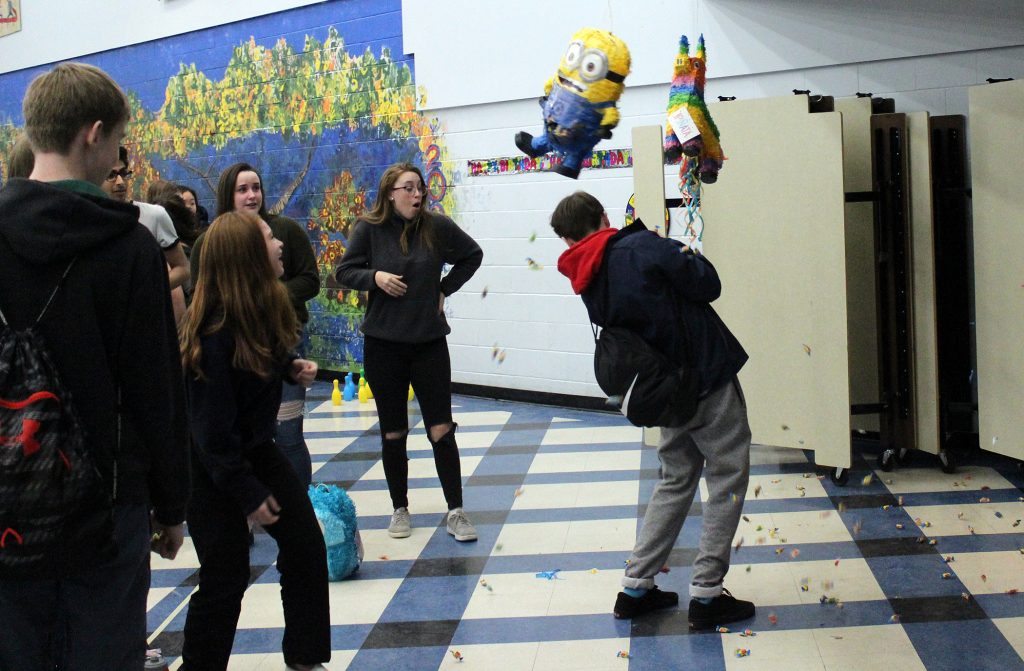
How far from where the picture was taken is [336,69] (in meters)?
7.57

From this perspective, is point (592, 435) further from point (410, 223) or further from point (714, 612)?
point (714, 612)

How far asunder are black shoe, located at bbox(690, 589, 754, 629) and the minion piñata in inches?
51.7

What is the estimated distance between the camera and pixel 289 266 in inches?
167

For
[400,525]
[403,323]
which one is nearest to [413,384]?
[403,323]

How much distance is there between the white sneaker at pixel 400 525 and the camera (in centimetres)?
423

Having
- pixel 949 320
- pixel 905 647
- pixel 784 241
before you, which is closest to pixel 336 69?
pixel 784 241

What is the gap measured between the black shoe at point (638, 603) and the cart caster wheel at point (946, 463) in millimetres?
1949

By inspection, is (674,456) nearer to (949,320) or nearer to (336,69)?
(949,320)

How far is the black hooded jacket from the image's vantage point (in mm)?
1717

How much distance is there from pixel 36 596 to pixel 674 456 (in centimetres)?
194

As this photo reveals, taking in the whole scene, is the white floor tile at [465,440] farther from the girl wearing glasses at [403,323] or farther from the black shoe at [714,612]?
the black shoe at [714,612]

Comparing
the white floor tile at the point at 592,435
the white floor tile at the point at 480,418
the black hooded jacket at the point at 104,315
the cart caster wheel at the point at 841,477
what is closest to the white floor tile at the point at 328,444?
the white floor tile at the point at 480,418

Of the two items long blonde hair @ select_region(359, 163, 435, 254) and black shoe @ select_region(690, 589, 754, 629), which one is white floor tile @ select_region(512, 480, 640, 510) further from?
black shoe @ select_region(690, 589, 754, 629)

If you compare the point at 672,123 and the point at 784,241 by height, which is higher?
the point at 672,123
